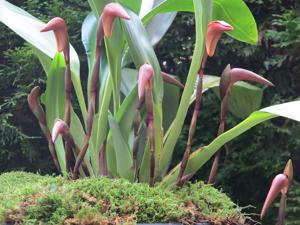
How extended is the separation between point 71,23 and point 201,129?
76 cm

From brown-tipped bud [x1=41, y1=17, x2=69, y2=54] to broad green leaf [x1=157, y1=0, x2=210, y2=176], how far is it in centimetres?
36

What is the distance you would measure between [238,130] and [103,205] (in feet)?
1.53

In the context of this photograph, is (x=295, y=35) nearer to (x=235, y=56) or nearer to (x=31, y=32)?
(x=235, y=56)

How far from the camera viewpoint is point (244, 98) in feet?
5.64

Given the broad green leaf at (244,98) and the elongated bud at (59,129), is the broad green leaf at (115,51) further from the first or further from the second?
the broad green leaf at (244,98)

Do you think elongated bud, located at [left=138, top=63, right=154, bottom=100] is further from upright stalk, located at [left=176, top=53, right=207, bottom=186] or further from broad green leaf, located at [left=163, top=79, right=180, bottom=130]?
broad green leaf, located at [left=163, top=79, right=180, bottom=130]

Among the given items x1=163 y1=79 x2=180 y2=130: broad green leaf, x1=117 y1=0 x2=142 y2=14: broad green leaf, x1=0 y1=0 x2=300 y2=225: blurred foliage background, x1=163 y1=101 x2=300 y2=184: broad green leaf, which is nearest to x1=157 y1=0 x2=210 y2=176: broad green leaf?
x1=163 y1=101 x2=300 y2=184: broad green leaf

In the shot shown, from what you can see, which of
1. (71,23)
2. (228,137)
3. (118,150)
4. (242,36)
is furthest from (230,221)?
(71,23)

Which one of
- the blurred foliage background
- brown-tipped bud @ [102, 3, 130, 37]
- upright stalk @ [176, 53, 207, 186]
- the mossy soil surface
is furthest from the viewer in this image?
the blurred foliage background

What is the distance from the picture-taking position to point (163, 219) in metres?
1.07

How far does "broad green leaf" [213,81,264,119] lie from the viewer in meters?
1.68

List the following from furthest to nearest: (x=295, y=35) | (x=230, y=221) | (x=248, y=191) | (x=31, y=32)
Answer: (x=248, y=191) → (x=295, y=35) → (x=31, y=32) → (x=230, y=221)

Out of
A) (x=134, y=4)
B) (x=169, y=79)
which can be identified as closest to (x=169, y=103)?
(x=169, y=79)

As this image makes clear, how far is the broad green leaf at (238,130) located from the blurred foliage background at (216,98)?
63cm
